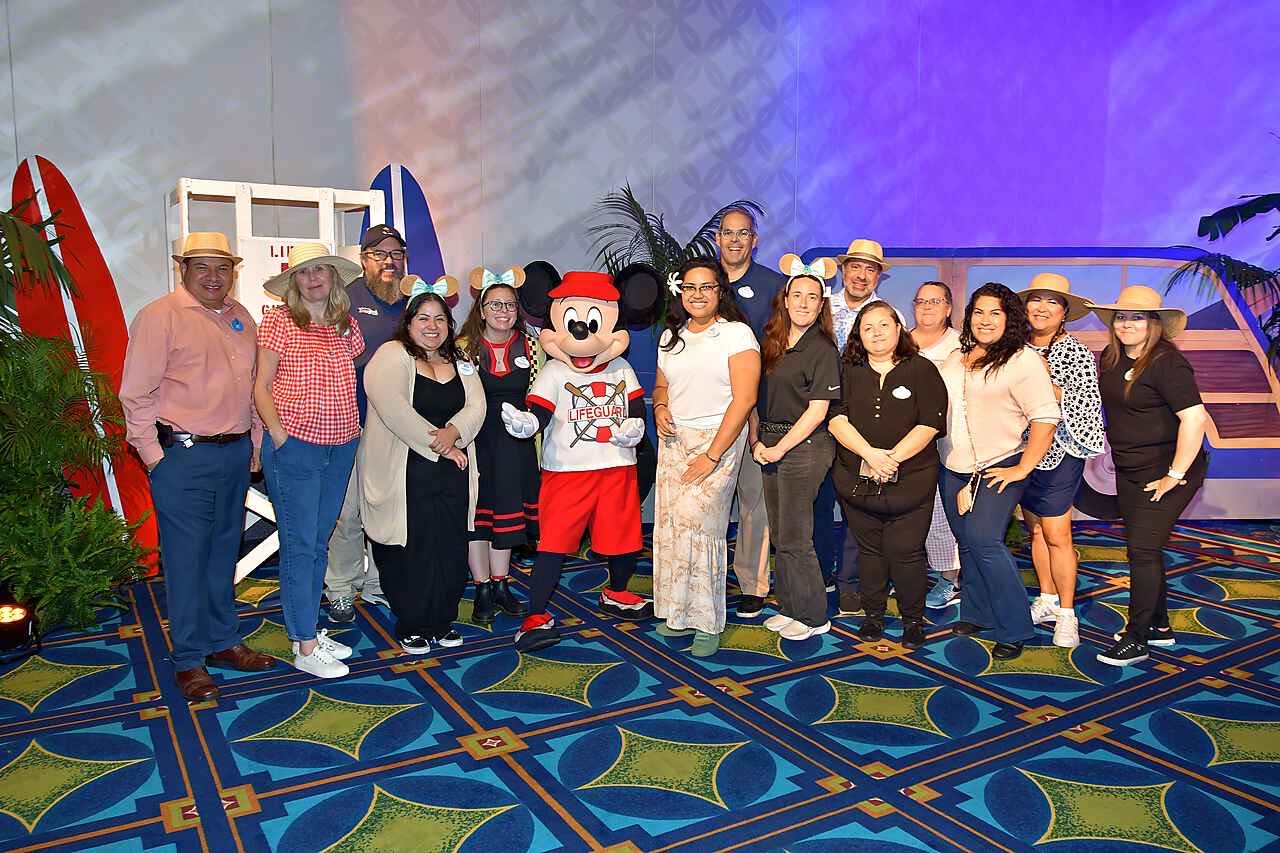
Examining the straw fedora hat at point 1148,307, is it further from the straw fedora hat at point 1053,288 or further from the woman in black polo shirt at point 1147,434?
the straw fedora hat at point 1053,288

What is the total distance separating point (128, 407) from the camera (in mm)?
3127

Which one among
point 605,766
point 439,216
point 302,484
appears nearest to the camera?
point 605,766

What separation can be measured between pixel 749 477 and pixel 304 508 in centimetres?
181

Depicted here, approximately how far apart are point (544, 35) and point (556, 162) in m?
0.76

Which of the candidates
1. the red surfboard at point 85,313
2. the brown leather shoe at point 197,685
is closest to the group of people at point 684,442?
the brown leather shoe at point 197,685

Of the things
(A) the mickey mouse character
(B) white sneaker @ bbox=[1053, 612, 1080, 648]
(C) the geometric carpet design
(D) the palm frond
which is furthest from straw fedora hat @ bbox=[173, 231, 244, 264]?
(D) the palm frond

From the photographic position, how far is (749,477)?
4.17 m

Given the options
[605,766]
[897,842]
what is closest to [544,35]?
[605,766]

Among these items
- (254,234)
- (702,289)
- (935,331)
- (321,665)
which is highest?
(254,234)

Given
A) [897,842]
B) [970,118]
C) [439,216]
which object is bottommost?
[897,842]

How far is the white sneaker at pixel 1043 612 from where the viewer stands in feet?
13.4

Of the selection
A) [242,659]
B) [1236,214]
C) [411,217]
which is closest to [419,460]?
[242,659]

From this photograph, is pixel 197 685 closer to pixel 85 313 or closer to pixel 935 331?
pixel 85 313

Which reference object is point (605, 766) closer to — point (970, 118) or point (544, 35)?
point (544, 35)
